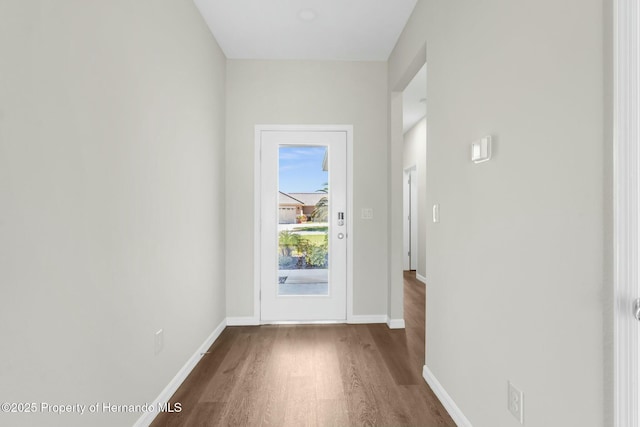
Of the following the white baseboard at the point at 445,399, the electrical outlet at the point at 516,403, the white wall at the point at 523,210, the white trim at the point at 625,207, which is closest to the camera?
the white trim at the point at 625,207

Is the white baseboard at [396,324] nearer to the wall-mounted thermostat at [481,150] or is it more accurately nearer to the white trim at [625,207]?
the wall-mounted thermostat at [481,150]

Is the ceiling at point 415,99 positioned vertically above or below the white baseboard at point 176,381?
above

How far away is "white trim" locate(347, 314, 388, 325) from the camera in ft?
11.1

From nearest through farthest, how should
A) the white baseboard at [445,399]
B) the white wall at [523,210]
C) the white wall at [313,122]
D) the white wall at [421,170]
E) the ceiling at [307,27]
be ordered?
the white wall at [523,210], the white baseboard at [445,399], the ceiling at [307,27], the white wall at [313,122], the white wall at [421,170]

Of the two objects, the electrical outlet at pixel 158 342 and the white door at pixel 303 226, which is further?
the white door at pixel 303 226

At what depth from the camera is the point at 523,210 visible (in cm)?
127

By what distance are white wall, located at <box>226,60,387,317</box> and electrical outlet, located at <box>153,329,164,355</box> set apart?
1.40 meters

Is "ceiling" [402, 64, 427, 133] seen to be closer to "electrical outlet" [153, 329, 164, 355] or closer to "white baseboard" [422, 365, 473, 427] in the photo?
"white baseboard" [422, 365, 473, 427]

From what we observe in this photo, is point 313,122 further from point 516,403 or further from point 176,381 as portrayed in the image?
point 516,403

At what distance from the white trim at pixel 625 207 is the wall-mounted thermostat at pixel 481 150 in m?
0.60

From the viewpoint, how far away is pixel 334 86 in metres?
3.39

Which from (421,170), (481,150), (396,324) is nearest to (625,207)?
(481,150)

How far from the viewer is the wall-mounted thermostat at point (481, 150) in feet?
4.90

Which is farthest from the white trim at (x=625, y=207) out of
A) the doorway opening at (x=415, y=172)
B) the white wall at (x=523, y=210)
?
the doorway opening at (x=415, y=172)
